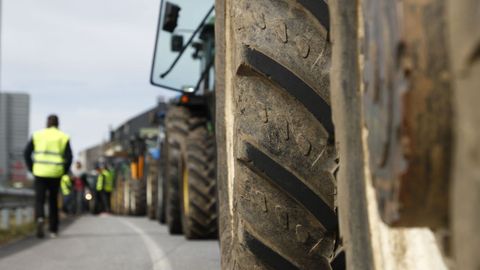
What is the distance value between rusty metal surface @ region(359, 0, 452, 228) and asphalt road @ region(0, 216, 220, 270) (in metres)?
4.74

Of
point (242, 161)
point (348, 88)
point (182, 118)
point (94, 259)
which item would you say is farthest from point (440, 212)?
point (182, 118)

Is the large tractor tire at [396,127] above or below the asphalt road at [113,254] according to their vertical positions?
above

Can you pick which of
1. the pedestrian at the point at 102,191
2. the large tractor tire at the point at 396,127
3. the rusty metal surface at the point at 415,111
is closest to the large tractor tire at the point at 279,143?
the large tractor tire at the point at 396,127

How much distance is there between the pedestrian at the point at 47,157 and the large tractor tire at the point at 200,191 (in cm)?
241

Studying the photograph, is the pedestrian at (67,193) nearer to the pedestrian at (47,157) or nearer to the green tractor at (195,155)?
the pedestrian at (47,157)

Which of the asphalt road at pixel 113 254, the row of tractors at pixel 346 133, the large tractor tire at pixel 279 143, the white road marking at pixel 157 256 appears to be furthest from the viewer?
the asphalt road at pixel 113 254

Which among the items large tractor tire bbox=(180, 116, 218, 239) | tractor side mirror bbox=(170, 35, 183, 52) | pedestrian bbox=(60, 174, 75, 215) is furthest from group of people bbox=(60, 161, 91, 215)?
tractor side mirror bbox=(170, 35, 183, 52)

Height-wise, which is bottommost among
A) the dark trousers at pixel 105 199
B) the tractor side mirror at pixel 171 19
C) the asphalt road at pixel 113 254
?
the asphalt road at pixel 113 254

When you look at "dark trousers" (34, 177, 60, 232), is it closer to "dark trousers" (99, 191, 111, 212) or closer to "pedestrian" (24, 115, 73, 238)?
"pedestrian" (24, 115, 73, 238)

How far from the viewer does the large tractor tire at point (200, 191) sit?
8094 mm

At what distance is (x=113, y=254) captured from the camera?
7391 millimetres

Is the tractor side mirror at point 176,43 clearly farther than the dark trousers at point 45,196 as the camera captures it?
No

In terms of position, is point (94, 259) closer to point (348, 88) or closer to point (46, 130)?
point (46, 130)

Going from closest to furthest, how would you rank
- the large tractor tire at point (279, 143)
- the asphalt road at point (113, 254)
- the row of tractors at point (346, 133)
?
the row of tractors at point (346, 133) < the large tractor tire at point (279, 143) < the asphalt road at point (113, 254)
